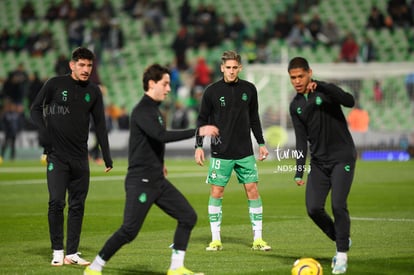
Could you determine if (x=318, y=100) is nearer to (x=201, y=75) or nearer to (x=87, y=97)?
(x=87, y=97)

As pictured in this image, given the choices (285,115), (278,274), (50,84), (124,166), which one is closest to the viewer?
(278,274)

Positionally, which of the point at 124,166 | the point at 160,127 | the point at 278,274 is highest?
the point at 160,127

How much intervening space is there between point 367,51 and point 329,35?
2.07m

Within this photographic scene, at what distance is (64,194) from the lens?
1205 centimetres

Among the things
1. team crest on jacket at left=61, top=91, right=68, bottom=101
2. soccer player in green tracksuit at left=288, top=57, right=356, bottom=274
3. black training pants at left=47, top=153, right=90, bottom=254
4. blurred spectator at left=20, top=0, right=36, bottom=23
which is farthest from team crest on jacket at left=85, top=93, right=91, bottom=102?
blurred spectator at left=20, top=0, right=36, bottom=23

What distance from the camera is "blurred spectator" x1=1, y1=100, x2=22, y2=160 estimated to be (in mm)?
38125

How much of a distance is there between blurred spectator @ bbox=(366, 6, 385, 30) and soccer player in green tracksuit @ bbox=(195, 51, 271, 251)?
28779 millimetres

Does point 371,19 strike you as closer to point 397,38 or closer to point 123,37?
point 397,38

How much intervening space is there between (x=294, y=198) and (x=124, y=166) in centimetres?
1232

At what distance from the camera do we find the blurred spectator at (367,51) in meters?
39.7

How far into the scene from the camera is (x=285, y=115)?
123 feet

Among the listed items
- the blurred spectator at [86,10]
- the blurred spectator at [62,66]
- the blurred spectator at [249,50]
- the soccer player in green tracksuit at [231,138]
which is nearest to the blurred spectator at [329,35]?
the blurred spectator at [249,50]

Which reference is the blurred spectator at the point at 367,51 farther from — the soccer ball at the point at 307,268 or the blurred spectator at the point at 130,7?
the soccer ball at the point at 307,268

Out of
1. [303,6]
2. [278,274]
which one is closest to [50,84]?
[278,274]
